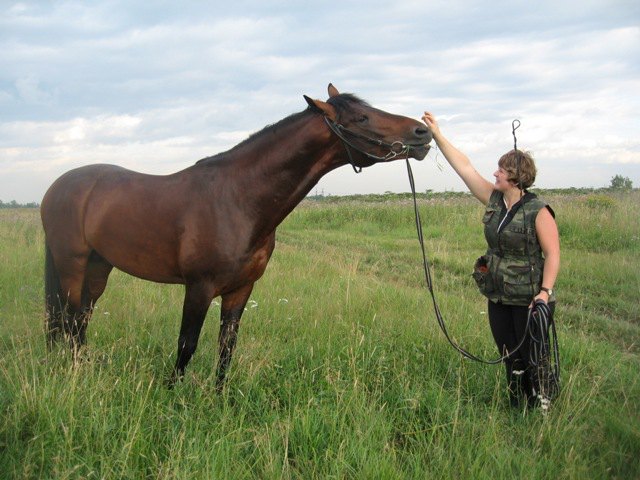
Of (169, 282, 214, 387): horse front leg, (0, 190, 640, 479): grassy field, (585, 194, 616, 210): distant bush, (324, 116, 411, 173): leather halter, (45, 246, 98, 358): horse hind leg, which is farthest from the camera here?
(585, 194, 616, 210): distant bush

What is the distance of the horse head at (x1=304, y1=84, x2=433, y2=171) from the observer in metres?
3.27

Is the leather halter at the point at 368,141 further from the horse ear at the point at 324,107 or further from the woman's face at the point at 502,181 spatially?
the woman's face at the point at 502,181

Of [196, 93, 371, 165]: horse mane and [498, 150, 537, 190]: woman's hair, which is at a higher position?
[196, 93, 371, 165]: horse mane

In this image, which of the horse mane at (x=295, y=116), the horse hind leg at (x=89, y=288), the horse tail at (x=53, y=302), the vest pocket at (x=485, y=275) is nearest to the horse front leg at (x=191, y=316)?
the horse mane at (x=295, y=116)

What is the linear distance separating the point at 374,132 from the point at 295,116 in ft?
1.94

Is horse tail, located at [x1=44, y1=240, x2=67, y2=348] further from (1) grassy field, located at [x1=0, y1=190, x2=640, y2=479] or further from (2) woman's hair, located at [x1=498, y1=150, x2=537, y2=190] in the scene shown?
(2) woman's hair, located at [x1=498, y1=150, x2=537, y2=190]

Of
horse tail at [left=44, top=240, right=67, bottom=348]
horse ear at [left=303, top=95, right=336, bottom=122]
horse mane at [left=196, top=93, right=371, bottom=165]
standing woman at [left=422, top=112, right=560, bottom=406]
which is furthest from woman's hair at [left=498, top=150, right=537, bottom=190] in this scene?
horse tail at [left=44, top=240, right=67, bottom=348]

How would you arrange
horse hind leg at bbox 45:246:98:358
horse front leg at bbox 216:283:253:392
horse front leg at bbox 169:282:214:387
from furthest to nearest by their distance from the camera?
horse hind leg at bbox 45:246:98:358 → horse front leg at bbox 216:283:253:392 → horse front leg at bbox 169:282:214:387

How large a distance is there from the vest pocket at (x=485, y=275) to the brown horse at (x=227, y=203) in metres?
0.91

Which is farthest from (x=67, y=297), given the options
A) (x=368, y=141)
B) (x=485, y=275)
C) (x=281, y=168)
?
(x=485, y=275)

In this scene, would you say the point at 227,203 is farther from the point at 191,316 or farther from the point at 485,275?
the point at 485,275

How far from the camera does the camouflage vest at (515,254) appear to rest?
11.1ft

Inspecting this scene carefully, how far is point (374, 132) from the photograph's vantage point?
10.8ft

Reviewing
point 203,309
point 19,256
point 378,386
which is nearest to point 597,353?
point 378,386
